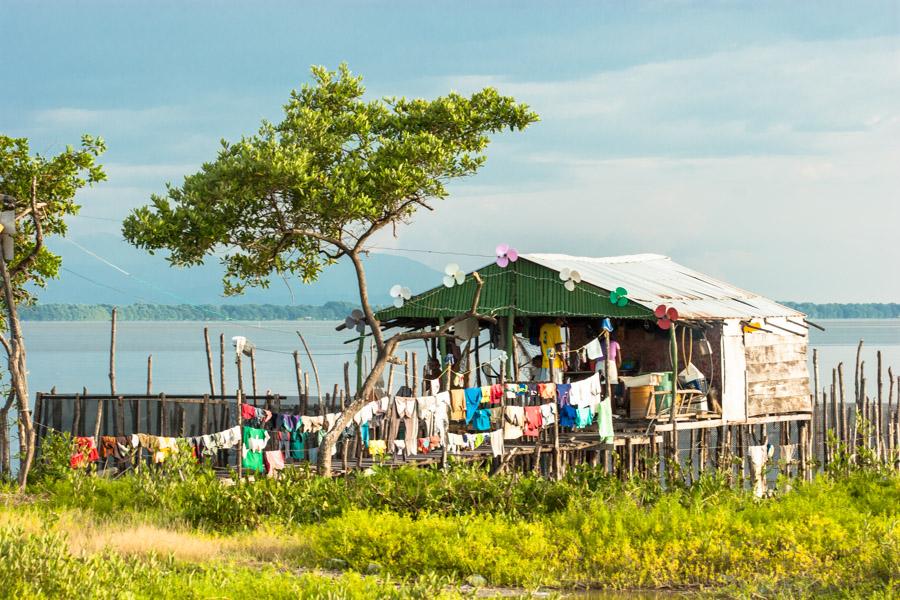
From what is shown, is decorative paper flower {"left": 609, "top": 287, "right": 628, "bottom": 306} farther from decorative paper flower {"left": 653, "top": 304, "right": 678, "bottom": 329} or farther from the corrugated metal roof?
decorative paper flower {"left": 653, "top": 304, "right": 678, "bottom": 329}

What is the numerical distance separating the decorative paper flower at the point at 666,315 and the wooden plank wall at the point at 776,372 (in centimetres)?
328

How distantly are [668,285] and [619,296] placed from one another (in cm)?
346

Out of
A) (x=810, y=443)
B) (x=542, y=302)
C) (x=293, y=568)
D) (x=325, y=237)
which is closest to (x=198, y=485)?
(x=293, y=568)

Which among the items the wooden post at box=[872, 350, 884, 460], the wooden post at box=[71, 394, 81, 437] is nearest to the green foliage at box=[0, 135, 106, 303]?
the wooden post at box=[71, 394, 81, 437]

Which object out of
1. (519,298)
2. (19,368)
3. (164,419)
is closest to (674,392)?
(519,298)

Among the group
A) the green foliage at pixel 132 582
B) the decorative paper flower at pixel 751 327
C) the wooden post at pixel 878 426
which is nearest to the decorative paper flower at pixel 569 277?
the decorative paper flower at pixel 751 327

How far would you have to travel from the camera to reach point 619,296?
66.7 feet

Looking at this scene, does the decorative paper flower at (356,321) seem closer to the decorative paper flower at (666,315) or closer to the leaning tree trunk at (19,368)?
the decorative paper flower at (666,315)

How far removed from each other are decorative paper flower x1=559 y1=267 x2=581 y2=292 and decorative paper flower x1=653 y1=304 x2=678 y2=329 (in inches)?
67.4

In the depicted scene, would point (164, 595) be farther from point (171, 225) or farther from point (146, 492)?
point (171, 225)

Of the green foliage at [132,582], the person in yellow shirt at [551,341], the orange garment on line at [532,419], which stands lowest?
the green foliage at [132,582]

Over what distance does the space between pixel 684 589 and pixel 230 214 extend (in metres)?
9.26

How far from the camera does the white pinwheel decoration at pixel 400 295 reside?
23.0 metres

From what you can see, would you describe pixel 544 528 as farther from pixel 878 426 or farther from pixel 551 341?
pixel 878 426
